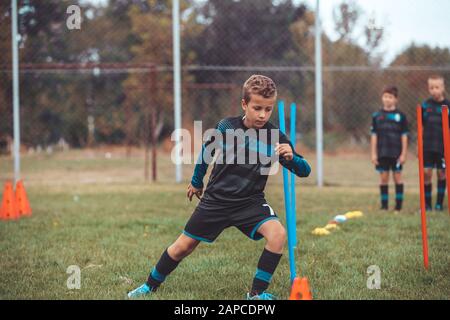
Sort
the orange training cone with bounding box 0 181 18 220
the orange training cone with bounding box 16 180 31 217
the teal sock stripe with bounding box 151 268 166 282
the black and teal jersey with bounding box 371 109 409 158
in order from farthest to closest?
the black and teal jersey with bounding box 371 109 409 158 < the orange training cone with bounding box 16 180 31 217 < the orange training cone with bounding box 0 181 18 220 < the teal sock stripe with bounding box 151 268 166 282

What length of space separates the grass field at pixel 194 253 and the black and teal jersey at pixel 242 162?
2.20 feet

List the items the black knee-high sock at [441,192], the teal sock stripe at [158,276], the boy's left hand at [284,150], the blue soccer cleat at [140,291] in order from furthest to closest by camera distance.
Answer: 1. the black knee-high sock at [441,192]
2. the teal sock stripe at [158,276]
3. the blue soccer cleat at [140,291]
4. the boy's left hand at [284,150]

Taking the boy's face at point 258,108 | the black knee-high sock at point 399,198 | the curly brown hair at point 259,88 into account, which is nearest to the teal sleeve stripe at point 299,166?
the boy's face at point 258,108

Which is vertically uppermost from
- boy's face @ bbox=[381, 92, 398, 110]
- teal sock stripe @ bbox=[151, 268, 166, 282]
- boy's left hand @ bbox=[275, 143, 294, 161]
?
boy's face @ bbox=[381, 92, 398, 110]

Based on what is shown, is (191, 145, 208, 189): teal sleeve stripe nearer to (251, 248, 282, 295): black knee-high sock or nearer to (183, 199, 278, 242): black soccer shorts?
(183, 199, 278, 242): black soccer shorts

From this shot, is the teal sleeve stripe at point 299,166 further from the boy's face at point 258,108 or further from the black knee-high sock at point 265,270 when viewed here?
the black knee-high sock at point 265,270

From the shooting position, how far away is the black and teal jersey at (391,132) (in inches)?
318

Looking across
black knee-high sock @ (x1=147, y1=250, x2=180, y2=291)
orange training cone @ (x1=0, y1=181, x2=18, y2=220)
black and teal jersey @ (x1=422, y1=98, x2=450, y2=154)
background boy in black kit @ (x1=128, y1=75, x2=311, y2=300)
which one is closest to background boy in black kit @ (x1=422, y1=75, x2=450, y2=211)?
black and teal jersey @ (x1=422, y1=98, x2=450, y2=154)

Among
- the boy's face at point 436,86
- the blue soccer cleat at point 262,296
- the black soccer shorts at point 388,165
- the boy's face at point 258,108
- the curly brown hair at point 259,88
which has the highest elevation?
the boy's face at point 436,86

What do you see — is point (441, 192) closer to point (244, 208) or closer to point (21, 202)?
point (244, 208)

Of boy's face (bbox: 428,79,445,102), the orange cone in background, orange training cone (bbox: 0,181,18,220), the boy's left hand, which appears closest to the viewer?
the orange cone in background

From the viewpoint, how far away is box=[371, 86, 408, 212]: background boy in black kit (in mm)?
8031

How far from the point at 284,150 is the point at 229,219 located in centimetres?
63
